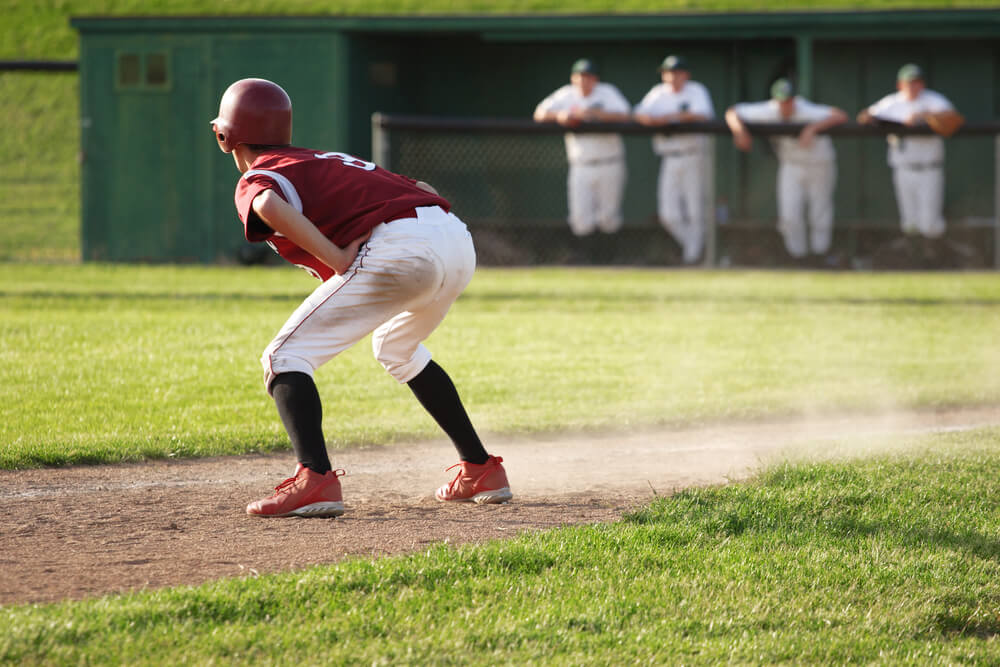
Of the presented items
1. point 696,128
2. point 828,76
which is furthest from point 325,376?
point 828,76

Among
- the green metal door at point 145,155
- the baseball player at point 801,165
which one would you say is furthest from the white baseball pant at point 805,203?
the green metal door at point 145,155

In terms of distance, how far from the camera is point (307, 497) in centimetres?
421

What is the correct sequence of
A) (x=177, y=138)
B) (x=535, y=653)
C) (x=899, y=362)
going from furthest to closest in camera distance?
1. (x=177, y=138)
2. (x=899, y=362)
3. (x=535, y=653)

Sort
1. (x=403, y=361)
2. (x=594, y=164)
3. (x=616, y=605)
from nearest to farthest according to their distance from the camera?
1. (x=616, y=605)
2. (x=403, y=361)
3. (x=594, y=164)

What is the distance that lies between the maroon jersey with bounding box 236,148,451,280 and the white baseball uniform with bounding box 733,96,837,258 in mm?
10406

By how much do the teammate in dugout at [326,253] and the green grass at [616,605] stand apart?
70 cm

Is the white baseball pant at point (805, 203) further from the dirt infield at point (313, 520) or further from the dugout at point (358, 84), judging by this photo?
the dirt infield at point (313, 520)

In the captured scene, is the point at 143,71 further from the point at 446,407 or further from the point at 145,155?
the point at 446,407

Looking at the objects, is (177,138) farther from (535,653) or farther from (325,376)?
(535,653)

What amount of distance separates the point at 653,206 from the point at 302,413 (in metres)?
14.3

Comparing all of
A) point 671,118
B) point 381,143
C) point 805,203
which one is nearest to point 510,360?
point 381,143

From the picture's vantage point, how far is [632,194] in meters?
18.0

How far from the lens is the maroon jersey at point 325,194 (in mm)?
4059

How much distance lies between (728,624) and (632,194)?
49.5 feet
